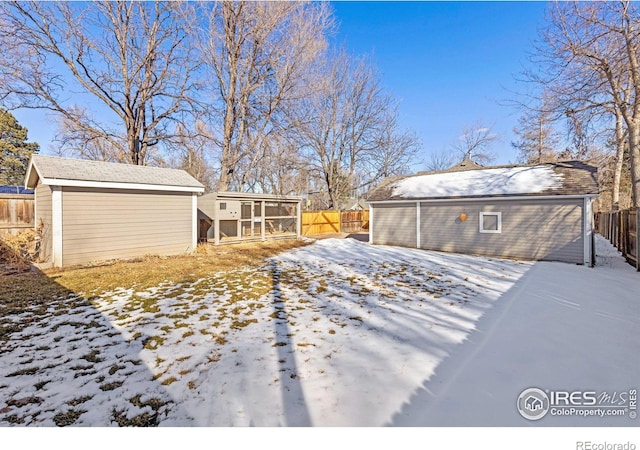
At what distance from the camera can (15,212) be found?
28.5 feet

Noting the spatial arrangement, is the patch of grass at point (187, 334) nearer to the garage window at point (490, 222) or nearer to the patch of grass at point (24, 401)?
the patch of grass at point (24, 401)

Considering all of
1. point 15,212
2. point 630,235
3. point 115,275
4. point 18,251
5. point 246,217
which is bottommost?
point 115,275

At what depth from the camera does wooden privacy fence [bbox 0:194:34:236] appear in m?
8.45

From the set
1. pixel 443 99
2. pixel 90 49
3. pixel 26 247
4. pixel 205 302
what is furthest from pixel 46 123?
pixel 443 99

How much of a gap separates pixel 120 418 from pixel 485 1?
30.1ft

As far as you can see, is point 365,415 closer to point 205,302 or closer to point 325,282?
point 205,302

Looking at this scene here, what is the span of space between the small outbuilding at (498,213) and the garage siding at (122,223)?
8.15 m

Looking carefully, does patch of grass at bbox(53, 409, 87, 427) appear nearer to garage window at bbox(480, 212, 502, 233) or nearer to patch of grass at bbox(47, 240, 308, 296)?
patch of grass at bbox(47, 240, 308, 296)

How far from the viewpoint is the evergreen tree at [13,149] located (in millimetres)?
20078

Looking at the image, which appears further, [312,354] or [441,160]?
[441,160]

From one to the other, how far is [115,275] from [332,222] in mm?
14303

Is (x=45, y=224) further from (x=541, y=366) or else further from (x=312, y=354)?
(x=541, y=366)

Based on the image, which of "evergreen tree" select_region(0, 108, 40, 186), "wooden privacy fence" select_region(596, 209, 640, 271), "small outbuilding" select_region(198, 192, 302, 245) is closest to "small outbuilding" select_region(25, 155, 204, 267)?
"small outbuilding" select_region(198, 192, 302, 245)

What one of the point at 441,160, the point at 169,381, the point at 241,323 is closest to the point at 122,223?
the point at 241,323
